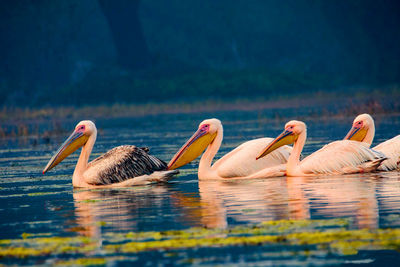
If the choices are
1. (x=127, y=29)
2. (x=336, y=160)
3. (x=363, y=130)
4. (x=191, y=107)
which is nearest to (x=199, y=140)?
(x=336, y=160)

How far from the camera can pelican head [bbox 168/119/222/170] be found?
12984 millimetres

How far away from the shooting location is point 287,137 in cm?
1252

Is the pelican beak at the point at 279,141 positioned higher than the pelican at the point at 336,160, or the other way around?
the pelican beak at the point at 279,141

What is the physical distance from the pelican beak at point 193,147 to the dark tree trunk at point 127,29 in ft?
129

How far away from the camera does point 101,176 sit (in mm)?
12227

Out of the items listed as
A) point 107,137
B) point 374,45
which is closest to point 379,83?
point 374,45

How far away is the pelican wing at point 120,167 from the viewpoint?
12164mm

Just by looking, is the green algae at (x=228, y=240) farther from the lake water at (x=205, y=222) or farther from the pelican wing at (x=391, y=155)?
the pelican wing at (x=391, y=155)

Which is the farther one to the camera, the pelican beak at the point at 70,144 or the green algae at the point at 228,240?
the pelican beak at the point at 70,144

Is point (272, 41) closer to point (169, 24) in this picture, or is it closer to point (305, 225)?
point (169, 24)

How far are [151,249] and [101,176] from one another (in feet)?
16.3

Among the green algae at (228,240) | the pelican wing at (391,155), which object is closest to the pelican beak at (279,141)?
the pelican wing at (391,155)

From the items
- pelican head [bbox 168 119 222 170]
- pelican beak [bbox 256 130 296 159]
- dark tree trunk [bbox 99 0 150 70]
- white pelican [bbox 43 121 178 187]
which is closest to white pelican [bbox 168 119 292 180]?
pelican head [bbox 168 119 222 170]

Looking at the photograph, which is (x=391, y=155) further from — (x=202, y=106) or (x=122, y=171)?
(x=202, y=106)
